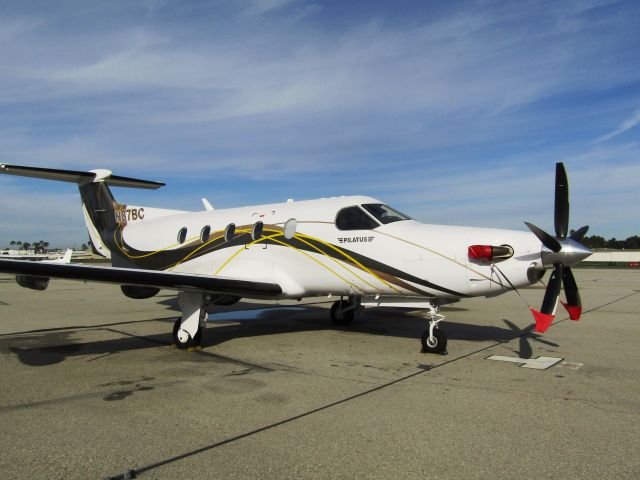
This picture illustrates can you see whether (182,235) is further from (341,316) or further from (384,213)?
(384,213)

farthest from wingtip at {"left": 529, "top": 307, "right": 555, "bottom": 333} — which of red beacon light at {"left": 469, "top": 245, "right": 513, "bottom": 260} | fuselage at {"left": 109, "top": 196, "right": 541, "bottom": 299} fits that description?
red beacon light at {"left": 469, "top": 245, "right": 513, "bottom": 260}

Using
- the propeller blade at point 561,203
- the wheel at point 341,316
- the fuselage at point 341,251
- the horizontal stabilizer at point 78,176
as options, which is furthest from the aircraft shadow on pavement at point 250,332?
the horizontal stabilizer at point 78,176

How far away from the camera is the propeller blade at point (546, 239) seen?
7258mm

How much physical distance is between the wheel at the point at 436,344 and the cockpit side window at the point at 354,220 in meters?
2.25

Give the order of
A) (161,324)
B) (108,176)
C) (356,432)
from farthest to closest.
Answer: (108,176)
(161,324)
(356,432)

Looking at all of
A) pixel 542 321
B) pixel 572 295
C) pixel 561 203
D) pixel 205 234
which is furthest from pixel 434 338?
pixel 205 234

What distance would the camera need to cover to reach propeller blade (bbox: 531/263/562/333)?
7391 mm

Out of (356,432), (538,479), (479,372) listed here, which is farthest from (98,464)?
(479,372)

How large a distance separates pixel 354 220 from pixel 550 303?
12.2 ft

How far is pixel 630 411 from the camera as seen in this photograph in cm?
533

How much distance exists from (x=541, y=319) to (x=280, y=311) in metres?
8.95

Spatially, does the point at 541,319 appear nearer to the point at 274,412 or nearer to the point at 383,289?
the point at 383,289

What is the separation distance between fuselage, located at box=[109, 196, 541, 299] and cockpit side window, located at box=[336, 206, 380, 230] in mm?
20

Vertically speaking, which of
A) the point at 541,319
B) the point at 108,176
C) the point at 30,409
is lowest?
the point at 30,409
